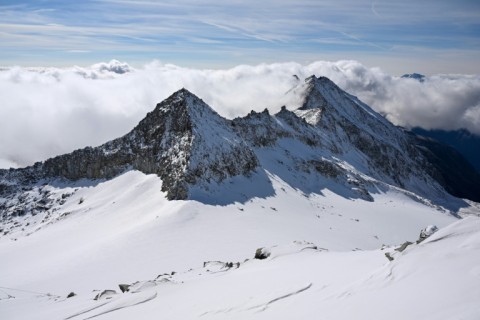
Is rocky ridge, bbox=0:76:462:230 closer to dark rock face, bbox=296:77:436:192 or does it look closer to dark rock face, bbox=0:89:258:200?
dark rock face, bbox=0:89:258:200

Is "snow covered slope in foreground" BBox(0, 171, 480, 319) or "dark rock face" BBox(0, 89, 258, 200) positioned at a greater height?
"dark rock face" BBox(0, 89, 258, 200)

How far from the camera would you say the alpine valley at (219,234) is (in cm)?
1455

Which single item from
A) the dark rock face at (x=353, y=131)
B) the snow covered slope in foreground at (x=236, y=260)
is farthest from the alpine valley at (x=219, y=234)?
the dark rock face at (x=353, y=131)

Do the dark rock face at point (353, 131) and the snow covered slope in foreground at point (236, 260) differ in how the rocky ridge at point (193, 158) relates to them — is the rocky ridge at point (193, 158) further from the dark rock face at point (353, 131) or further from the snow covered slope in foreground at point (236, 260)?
the dark rock face at point (353, 131)

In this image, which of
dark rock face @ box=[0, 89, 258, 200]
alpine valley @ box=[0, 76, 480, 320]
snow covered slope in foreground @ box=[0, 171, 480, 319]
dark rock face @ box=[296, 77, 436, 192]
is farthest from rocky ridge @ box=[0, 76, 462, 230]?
dark rock face @ box=[296, 77, 436, 192]

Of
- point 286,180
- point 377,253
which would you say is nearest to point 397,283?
point 377,253

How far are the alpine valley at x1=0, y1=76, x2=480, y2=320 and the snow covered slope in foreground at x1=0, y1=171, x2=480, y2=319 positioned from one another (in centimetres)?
11

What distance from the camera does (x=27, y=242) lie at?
167 feet

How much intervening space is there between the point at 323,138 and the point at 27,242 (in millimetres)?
76886

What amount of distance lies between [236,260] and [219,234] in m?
8.05

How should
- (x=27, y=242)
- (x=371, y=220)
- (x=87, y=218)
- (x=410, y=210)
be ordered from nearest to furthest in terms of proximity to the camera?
(x=27, y=242)
(x=87, y=218)
(x=371, y=220)
(x=410, y=210)

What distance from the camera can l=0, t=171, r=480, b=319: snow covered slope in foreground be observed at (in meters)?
13.6

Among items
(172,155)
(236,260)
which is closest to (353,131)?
(172,155)

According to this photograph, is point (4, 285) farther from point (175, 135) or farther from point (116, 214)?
point (175, 135)
